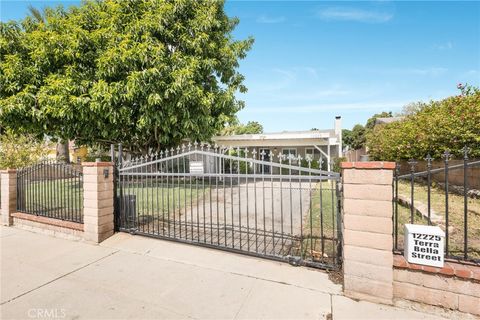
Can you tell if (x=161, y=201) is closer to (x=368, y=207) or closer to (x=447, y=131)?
(x=368, y=207)

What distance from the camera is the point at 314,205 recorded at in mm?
8422

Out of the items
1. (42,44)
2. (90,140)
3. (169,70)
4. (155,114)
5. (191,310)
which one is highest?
(42,44)

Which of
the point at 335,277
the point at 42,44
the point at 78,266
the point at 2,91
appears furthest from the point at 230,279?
the point at 2,91

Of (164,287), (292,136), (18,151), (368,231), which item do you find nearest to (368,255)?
(368,231)

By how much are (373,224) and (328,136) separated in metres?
13.3

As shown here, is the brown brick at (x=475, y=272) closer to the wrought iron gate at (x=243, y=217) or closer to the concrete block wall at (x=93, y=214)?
the wrought iron gate at (x=243, y=217)

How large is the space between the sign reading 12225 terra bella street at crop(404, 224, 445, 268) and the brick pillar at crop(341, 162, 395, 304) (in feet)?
0.76

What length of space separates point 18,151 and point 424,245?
17202 mm

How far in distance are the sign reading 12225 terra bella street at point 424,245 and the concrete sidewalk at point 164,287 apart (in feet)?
1.81

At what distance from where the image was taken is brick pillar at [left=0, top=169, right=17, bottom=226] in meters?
6.33

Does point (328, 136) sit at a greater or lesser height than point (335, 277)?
greater

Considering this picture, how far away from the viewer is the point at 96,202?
4.92m

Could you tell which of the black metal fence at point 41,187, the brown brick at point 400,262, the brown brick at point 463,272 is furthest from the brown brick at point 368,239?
the black metal fence at point 41,187

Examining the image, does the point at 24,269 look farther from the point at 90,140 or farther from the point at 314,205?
the point at 90,140
